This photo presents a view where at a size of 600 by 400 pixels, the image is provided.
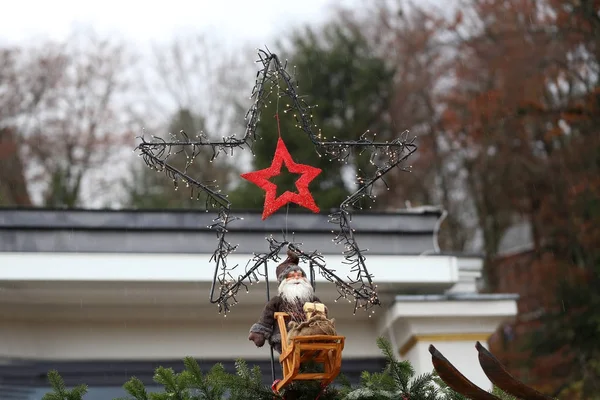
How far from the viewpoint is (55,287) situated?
667cm

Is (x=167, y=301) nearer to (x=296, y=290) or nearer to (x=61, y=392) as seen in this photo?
(x=296, y=290)

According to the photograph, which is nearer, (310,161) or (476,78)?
(310,161)

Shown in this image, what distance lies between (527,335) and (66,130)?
10.3 meters

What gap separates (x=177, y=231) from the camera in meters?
7.02

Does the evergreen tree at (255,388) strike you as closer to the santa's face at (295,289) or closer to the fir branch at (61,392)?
the fir branch at (61,392)

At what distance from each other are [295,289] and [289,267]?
0.17 metres

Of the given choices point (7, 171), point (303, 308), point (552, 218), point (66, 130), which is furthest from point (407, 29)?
point (303, 308)

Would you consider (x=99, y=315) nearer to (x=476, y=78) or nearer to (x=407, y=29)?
(x=476, y=78)

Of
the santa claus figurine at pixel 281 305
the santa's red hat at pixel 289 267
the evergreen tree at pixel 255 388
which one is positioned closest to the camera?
the evergreen tree at pixel 255 388

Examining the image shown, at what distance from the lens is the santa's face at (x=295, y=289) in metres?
3.62

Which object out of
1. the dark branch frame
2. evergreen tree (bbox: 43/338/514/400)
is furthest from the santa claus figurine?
evergreen tree (bbox: 43/338/514/400)

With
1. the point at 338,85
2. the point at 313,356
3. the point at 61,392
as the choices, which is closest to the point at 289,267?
the point at 313,356

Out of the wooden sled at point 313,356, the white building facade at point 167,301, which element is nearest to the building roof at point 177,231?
the white building facade at point 167,301

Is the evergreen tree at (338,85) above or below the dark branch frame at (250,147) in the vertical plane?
above
